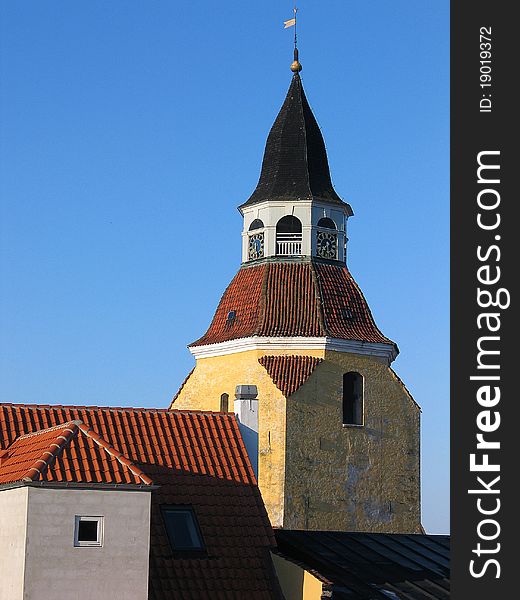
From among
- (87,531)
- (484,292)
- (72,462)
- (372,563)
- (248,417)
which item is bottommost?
(87,531)

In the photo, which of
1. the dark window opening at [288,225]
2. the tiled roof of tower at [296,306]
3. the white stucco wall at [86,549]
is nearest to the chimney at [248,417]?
the white stucco wall at [86,549]

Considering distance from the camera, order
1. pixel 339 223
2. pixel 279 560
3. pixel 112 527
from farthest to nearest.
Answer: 1. pixel 339 223
2. pixel 279 560
3. pixel 112 527

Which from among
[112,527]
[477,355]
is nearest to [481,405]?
[477,355]

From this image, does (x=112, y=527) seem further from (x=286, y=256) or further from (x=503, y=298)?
(x=286, y=256)

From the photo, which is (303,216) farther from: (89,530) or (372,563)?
(89,530)

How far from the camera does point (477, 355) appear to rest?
17.1 metres

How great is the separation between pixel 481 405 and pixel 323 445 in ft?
94.6

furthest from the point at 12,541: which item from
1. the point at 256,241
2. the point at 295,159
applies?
the point at 295,159

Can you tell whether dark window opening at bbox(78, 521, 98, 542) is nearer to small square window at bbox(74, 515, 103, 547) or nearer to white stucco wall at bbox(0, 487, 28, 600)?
small square window at bbox(74, 515, 103, 547)

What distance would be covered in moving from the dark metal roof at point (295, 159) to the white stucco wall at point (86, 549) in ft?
78.4

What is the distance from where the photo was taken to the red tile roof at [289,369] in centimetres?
4562

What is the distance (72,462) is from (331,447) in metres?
20.3

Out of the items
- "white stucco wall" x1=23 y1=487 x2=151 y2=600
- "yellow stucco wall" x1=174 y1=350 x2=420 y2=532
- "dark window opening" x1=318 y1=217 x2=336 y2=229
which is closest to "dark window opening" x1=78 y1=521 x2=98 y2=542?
"white stucco wall" x1=23 y1=487 x2=151 y2=600

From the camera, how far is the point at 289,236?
160 ft
